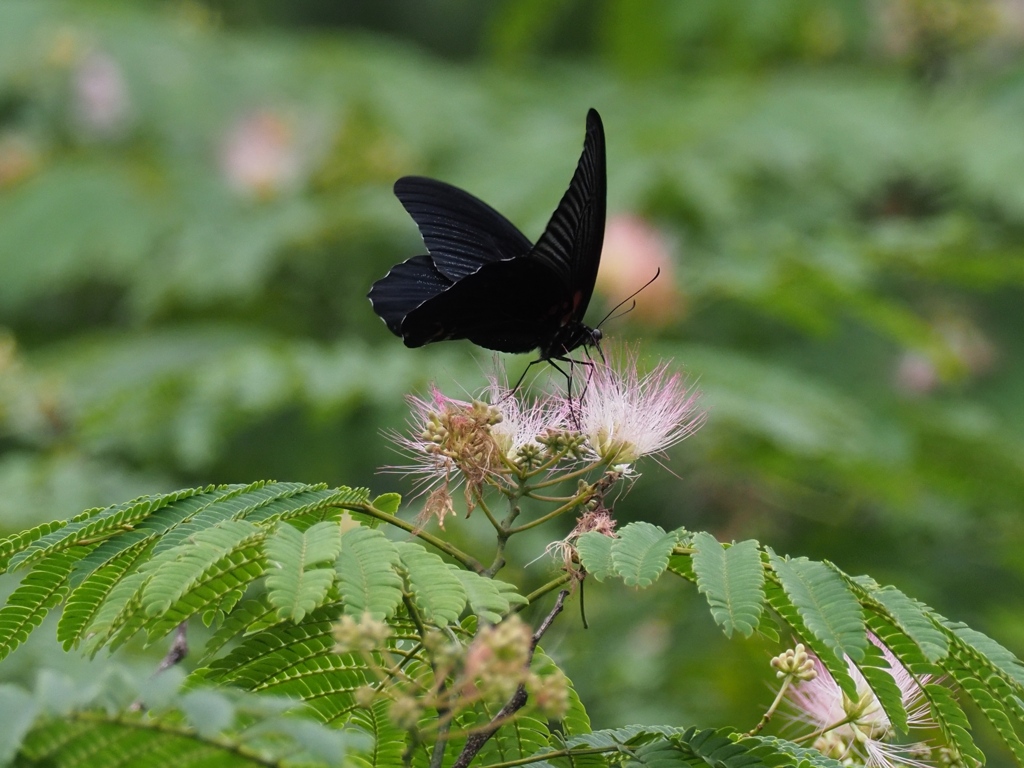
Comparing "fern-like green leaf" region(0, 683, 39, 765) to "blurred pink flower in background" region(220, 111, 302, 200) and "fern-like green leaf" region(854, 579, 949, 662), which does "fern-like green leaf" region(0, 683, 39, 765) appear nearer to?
"fern-like green leaf" region(854, 579, 949, 662)

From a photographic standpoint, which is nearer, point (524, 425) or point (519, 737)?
point (519, 737)

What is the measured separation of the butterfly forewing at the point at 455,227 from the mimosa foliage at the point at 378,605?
765mm

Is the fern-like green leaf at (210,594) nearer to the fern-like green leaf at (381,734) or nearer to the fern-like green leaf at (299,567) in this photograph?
the fern-like green leaf at (299,567)

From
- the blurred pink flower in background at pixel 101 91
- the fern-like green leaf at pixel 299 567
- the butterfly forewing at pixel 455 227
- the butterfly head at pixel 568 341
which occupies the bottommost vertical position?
the fern-like green leaf at pixel 299 567

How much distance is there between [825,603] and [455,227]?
1.17m

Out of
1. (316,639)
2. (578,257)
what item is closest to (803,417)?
(578,257)

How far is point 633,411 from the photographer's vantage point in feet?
6.36

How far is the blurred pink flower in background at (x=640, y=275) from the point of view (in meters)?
4.80

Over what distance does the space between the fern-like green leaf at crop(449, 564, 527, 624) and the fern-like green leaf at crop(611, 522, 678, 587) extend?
13 cm

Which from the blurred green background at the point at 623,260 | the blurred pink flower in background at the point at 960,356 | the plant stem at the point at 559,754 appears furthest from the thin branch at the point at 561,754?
the blurred pink flower in background at the point at 960,356

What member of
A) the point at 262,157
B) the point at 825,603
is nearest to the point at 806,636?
the point at 825,603

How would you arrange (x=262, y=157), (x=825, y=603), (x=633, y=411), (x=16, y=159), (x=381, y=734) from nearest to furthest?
(x=825, y=603), (x=381, y=734), (x=633, y=411), (x=262, y=157), (x=16, y=159)

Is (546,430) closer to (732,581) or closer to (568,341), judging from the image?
(732,581)

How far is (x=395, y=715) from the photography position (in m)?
1.22
